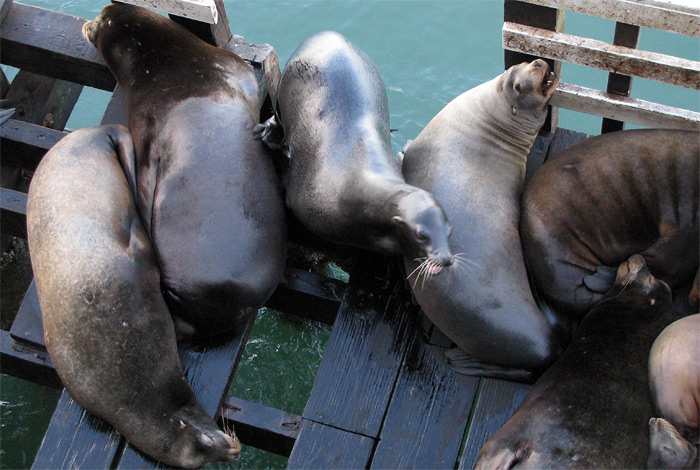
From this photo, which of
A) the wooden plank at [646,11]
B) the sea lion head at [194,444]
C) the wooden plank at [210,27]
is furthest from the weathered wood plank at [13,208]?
the wooden plank at [646,11]

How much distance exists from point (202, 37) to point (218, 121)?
1.03 meters

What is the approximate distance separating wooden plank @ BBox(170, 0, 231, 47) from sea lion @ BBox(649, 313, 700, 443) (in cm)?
323

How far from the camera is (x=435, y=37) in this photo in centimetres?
830

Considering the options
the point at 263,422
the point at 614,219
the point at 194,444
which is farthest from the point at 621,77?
the point at 194,444

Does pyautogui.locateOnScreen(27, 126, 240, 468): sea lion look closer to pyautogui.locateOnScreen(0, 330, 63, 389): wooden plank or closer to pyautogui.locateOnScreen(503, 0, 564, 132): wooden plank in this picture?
pyautogui.locateOnScreen(0, 330, 63, 389): wooden plank

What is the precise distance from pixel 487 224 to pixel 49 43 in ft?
10.4

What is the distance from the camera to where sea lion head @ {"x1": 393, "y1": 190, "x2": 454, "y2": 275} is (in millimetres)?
3283

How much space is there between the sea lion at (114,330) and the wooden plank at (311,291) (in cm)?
80

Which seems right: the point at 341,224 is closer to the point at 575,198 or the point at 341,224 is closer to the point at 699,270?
the point at 575,198

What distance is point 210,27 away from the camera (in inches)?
182

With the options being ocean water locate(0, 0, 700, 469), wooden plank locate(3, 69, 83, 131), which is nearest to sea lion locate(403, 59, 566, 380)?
wooden plank locate(3, 69, 83, 131)

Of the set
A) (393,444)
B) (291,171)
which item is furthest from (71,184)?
(393,444)

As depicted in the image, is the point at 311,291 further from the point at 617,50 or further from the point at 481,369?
the point at 617,50

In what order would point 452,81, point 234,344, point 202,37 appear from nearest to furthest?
point 234,344 < point 202,37 < point 452,81
